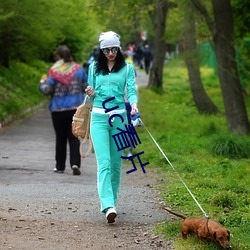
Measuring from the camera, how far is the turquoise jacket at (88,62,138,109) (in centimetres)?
766

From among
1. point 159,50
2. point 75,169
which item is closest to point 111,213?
point 75,169

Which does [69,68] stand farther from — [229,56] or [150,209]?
[229,56]

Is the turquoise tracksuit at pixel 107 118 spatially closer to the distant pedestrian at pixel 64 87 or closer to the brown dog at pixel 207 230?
the brown dog at pixel 207 230

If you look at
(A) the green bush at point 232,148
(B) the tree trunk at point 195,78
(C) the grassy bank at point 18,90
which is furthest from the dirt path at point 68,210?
(B) the tree trunk at point 195,78

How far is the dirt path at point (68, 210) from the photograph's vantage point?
22.3ft

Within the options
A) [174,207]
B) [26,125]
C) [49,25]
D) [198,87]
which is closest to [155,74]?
[198,87]

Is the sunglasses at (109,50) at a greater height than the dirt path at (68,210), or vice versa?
the sunglasses at (109,50)

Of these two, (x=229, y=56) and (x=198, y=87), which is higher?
(x=229, y=56)

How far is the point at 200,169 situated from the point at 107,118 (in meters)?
4.31

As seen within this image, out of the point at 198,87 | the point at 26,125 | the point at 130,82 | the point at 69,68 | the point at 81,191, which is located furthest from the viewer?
the point at 198,87

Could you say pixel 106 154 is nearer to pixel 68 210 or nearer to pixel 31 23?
pixel 68 210

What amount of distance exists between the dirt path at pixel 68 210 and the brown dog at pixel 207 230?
0.23m

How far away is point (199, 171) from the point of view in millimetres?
11453

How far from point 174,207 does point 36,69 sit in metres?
23.8
